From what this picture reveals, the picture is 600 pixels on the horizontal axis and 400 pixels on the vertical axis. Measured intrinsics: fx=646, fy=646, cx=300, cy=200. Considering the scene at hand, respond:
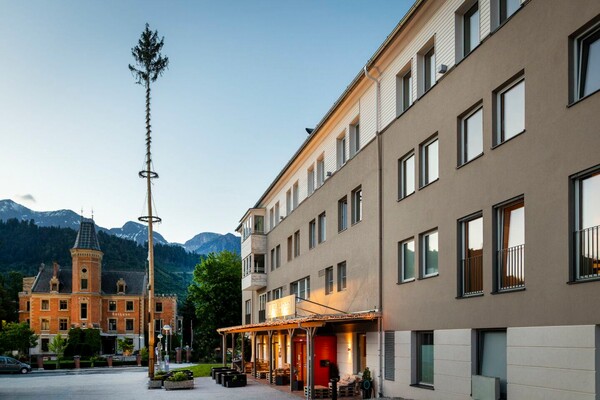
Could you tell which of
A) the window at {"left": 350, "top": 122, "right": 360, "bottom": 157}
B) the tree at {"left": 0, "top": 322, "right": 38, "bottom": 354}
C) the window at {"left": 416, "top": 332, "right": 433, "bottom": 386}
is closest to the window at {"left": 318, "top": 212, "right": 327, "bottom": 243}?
the window at {"left": 350, "top": 122, "right": 360, "bottom": 157}

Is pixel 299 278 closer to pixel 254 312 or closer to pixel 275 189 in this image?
pixel 275 189

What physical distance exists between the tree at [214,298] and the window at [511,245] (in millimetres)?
63663

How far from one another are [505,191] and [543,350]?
3632 mm

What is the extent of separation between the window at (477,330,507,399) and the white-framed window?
1036cm

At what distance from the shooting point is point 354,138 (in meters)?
26.6

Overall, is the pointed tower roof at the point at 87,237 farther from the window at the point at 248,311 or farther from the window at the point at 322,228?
the window at the point at 322,228

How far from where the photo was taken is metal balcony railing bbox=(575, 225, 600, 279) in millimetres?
11453

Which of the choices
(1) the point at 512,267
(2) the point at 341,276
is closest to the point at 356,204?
(2) the point at 341,276

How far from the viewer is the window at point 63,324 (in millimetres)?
89812

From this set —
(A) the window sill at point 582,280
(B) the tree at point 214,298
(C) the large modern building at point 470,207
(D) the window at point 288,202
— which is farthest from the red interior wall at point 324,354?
(B) the tree at point 214,298

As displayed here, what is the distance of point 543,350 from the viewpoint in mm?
12648

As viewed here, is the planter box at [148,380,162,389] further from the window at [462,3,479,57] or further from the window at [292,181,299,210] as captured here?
the window at [462,3,479,57]

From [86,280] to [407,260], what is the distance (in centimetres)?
7945

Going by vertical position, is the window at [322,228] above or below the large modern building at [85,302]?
above
